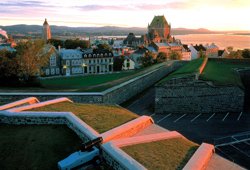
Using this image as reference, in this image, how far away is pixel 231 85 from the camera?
26.3m

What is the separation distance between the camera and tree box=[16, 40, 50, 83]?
108ft

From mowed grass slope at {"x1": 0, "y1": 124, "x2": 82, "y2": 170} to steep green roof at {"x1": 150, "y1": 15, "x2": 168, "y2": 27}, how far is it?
130 metres

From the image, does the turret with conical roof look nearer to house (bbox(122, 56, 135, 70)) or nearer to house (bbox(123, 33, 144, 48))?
house (bbox(123, 33, 144, 48))

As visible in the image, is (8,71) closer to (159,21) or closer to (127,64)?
(127,64)

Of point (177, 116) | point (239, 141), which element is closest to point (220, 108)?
point (177, 116)

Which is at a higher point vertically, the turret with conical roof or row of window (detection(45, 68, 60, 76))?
the turret with conical roof

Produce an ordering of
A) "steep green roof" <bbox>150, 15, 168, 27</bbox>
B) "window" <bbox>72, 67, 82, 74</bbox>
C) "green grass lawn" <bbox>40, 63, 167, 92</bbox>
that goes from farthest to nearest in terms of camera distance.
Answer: "steep green roof" <bbox>150, 15, 168, 27</bbox>, "window" <bbox>72, 67, 82, 74</bbox>, "green grass lawn" <bbox>40, 63, 167, 92</bbox>

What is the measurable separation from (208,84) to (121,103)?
859 centimetres

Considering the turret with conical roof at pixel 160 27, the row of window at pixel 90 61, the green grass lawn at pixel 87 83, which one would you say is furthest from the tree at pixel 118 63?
the turret with conical roof at pixel 160 27

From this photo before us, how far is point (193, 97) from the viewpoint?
85.9ft

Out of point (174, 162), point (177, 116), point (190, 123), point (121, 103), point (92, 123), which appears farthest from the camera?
point (121, 103)

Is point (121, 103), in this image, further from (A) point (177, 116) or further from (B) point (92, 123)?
(B) point (92, 123)

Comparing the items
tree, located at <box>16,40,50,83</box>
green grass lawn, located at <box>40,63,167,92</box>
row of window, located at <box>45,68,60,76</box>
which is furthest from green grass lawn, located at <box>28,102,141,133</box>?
row of window, located at <box>45,68,60,76</box>

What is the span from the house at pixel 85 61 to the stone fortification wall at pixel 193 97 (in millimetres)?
45680
